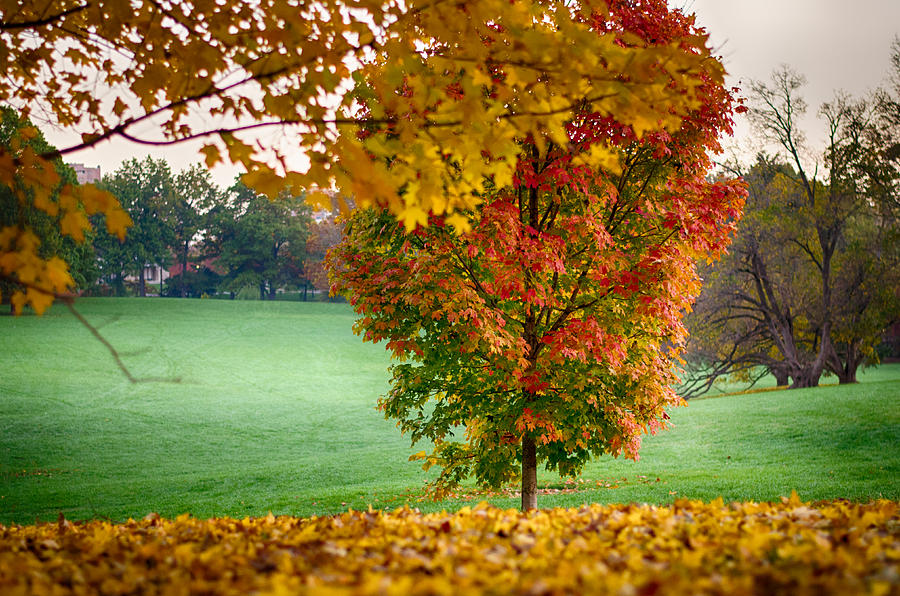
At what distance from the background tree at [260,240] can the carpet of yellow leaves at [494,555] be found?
53.2 meters

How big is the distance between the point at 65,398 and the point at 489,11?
77.8ft

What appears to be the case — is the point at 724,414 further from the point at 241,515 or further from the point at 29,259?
the point at 29,259

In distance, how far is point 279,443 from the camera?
18.0m

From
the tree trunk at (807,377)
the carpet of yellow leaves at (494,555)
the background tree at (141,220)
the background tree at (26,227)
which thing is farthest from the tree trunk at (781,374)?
the background tree at (141,220)

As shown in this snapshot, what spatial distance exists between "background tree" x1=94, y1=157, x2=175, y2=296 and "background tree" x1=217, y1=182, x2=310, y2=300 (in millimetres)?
4859

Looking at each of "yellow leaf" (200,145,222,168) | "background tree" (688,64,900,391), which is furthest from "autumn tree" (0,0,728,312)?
"background tree" (688,64,900,391)

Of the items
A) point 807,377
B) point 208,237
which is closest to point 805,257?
point 807,377

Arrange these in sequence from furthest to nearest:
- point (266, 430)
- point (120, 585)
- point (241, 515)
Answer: point (266, 430), point (241, 515), point (120, 585)

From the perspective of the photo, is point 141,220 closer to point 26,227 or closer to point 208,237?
point 208,237

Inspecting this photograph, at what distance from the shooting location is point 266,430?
19.4 metres

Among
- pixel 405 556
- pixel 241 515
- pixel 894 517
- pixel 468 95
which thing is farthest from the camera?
pixel 241 515

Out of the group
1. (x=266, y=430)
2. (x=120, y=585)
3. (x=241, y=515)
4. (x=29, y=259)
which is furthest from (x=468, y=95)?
(x=266, y=430)

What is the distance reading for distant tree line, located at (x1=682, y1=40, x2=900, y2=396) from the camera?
20.3 meters

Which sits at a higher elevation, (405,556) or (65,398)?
(405,556)
